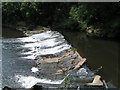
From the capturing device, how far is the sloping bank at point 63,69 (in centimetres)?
1218

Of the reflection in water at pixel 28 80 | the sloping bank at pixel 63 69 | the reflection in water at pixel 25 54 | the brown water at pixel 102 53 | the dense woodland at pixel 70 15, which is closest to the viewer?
the sloping bank at pixel 63 69

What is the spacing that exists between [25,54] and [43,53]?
48.2 inches

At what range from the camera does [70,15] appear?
33219 millimetres

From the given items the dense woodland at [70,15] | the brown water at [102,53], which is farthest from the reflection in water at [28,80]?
the dense woodland at [70,15]

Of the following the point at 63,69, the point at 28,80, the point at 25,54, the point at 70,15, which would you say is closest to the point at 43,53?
the point at 25,54

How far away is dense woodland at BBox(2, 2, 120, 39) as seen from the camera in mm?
26587

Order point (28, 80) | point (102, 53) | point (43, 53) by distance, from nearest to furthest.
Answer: point (28, 80)
point (43, 53)
point (102, 53)

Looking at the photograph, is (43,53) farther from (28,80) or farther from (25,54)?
(28,80)

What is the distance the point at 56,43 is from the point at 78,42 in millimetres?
4149

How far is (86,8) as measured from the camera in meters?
27.5

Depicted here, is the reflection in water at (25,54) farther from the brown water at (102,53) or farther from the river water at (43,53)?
the brown water at (102,53)

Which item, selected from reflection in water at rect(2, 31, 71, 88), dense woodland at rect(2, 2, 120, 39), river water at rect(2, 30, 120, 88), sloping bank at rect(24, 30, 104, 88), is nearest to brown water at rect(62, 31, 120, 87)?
river water at rect(2, 30, 120, 88)

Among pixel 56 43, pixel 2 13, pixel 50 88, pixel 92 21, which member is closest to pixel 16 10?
pixel 2 13

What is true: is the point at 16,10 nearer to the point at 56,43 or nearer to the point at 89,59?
the point at 56,43
